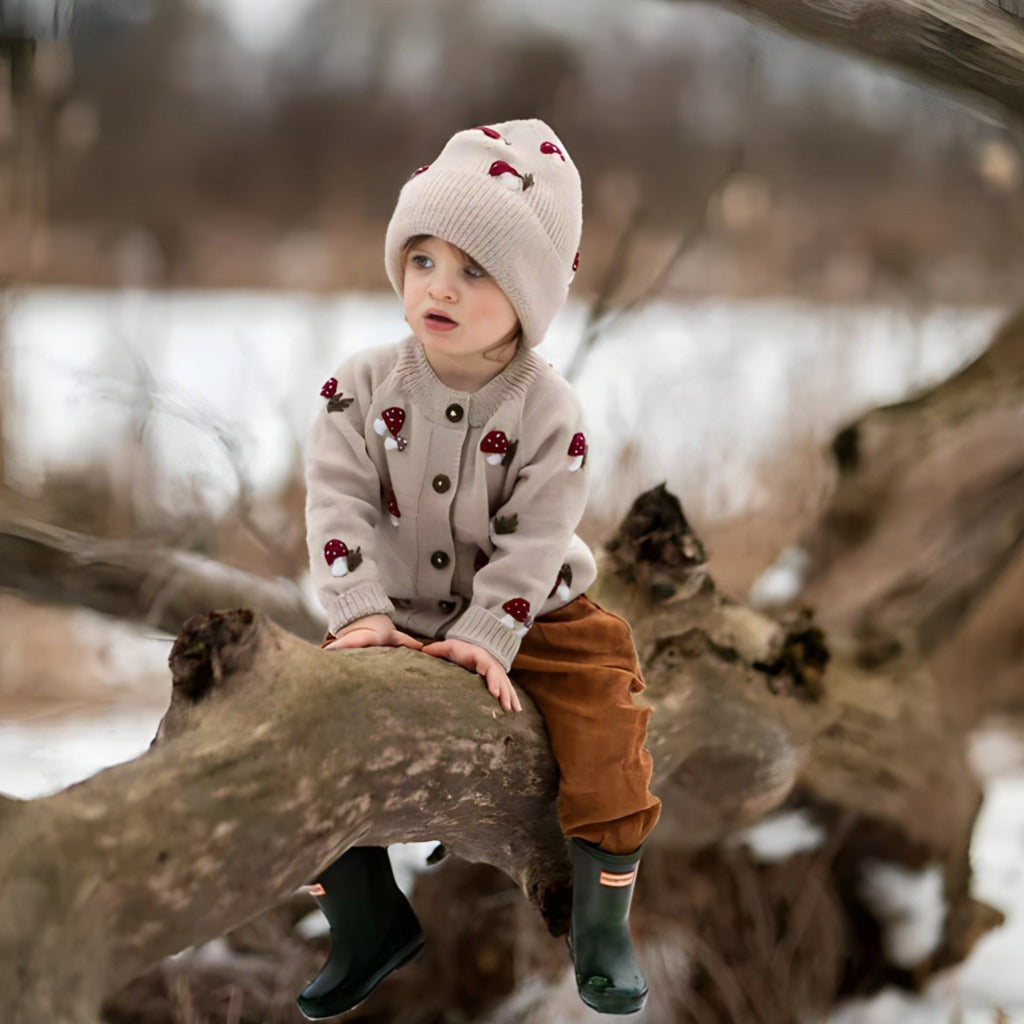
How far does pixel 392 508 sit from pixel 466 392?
4.2 inches

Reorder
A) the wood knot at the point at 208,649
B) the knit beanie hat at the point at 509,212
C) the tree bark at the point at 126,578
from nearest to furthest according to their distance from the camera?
the wood knot at the point at 208,649 < the knit beanie hat at the point at 509,212 < the tree bark at the point at 126,578

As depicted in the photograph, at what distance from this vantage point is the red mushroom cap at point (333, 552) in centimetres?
93

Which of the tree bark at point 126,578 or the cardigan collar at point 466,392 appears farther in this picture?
the tree bark at point 126,578

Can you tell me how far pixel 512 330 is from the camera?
965 millimetres

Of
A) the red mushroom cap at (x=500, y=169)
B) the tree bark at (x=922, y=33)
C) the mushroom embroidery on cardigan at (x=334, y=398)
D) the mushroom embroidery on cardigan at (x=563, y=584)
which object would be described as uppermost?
the tree bark at (x=922, y=33)

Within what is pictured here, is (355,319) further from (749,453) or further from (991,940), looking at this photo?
(991,940)

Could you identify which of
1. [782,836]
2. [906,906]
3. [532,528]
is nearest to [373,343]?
[782,836]

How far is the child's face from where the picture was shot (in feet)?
3.03

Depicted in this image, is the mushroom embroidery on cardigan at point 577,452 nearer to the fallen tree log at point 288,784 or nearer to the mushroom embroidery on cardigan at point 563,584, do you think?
the mushroom embroidery on cardigan at point 563,584

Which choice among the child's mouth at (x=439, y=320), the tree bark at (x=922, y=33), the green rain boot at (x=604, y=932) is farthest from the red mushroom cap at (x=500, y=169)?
the tree bark at (x=922, y=33)

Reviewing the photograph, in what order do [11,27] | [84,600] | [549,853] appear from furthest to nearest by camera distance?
[11,27], [84,600], [549,853]

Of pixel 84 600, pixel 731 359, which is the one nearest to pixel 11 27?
pixel 84 600

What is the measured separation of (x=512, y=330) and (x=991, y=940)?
180cm

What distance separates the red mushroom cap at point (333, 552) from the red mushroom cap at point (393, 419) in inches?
3.8
